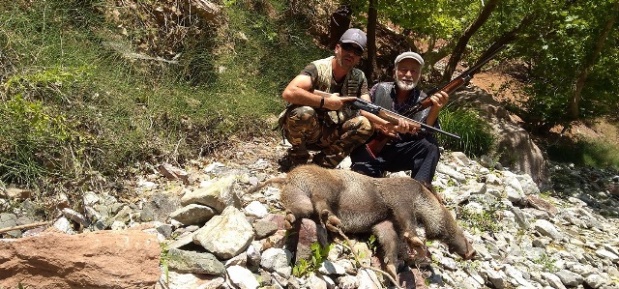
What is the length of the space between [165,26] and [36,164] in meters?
3.11

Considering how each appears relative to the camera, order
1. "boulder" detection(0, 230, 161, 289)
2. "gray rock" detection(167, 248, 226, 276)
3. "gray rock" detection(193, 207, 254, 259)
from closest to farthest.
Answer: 1. "boulder" detection(0, 230, 161, 289)
2. "gray rock" detection(167, 248, 226, 276)
3. "gray rock" detection(193, 207, 254, 259)

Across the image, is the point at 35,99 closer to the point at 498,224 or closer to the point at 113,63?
the point at 113,63

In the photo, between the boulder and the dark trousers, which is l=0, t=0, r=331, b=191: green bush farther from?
the dark trousers

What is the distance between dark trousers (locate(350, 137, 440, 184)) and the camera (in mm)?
4484

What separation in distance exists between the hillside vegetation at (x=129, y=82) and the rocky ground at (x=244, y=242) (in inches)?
11.2

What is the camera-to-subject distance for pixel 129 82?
5617 millimetres

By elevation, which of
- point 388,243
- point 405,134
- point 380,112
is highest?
point 380,112

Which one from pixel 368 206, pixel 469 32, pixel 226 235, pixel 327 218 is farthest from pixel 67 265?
pixel 469 32

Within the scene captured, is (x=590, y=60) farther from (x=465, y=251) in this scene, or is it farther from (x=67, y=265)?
(x=67, y=265)

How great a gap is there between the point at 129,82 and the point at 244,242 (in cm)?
310

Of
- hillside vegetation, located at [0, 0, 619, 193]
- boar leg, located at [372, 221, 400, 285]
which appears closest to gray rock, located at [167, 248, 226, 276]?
boar leg, located at [372, 221, 400, 285]

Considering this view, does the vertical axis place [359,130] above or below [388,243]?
above

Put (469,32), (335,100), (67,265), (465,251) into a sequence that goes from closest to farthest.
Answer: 1. (67,265)
2. (465,251)
3. (335,100)
4. (469,32)

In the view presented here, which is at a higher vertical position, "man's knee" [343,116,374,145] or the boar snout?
"man's knee" [343,116,374,145]
